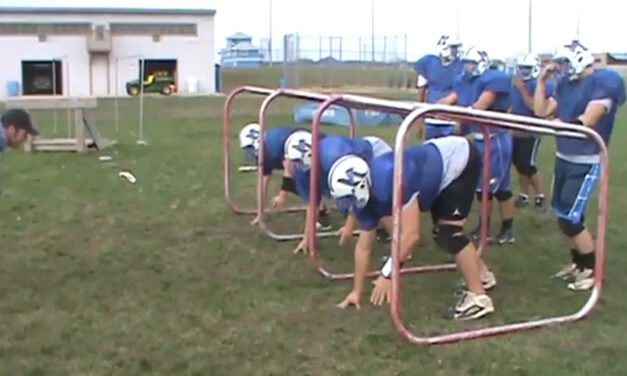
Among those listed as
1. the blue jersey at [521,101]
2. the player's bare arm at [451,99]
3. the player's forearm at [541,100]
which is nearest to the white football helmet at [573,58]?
the player's forearm at [541,100]

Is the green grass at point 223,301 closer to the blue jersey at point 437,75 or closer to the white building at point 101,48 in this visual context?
the blue jersey at point 437,75

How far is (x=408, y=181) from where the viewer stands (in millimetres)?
6035

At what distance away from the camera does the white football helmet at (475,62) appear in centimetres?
866

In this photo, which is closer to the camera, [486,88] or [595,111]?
[595,111]

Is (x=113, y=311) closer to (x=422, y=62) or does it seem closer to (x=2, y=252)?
(x=2, y=252)

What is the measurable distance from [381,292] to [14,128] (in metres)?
2.55

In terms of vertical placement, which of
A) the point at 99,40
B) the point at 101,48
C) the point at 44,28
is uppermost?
the point at 44,28

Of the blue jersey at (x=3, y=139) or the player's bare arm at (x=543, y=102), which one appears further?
the player's bare arm at (x=543, y=102)

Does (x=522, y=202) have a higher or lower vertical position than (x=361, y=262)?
lower

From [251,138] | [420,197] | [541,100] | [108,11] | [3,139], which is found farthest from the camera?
[108,11]

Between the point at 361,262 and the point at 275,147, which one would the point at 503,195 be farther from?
the point at 361,262

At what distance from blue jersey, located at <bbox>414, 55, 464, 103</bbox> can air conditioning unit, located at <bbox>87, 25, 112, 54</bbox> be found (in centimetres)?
4283

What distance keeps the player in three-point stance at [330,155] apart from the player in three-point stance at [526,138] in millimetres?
2173

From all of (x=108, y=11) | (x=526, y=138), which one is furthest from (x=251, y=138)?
(x=108, y=11)
